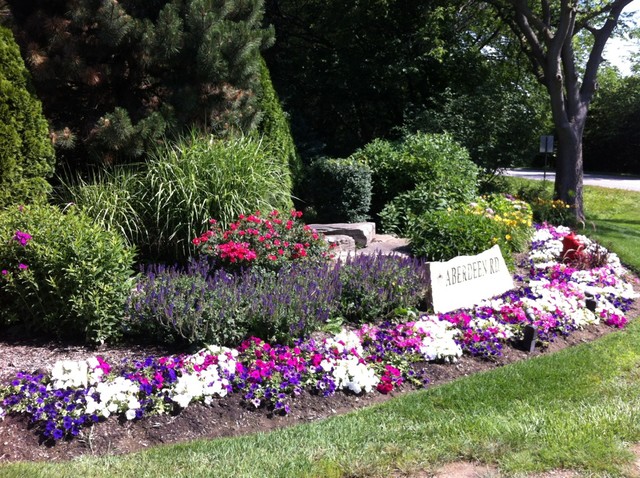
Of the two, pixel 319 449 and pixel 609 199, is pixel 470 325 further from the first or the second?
pixel 609 199

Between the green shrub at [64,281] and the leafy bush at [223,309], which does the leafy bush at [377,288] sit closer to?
the leafy bush at [223,309]

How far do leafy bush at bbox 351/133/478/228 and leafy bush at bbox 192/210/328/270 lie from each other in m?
2.94

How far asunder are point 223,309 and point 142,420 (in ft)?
3.64

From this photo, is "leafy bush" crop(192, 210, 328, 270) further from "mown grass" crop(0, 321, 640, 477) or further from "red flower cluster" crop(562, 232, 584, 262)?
"red flower cluster" crop(562, 232, 584, 262)

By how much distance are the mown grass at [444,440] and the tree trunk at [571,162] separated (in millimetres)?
8649

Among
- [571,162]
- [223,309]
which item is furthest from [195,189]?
[571,162]

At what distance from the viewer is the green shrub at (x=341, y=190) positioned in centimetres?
978

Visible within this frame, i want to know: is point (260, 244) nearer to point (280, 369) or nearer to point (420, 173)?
point (280, 369)

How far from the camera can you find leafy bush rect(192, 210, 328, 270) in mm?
6031

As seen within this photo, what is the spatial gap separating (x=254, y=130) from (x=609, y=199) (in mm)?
13154

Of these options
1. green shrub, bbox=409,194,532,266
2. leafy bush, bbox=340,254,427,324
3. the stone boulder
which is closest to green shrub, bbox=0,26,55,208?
leafy bush, bbox=340,254,427,324

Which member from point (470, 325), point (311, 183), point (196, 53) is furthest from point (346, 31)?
point (470, 325)

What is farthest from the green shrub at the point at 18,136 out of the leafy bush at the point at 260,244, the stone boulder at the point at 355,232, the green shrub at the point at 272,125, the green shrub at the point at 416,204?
the green shrub at the point at 416,204

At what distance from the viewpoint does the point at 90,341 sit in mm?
4969
